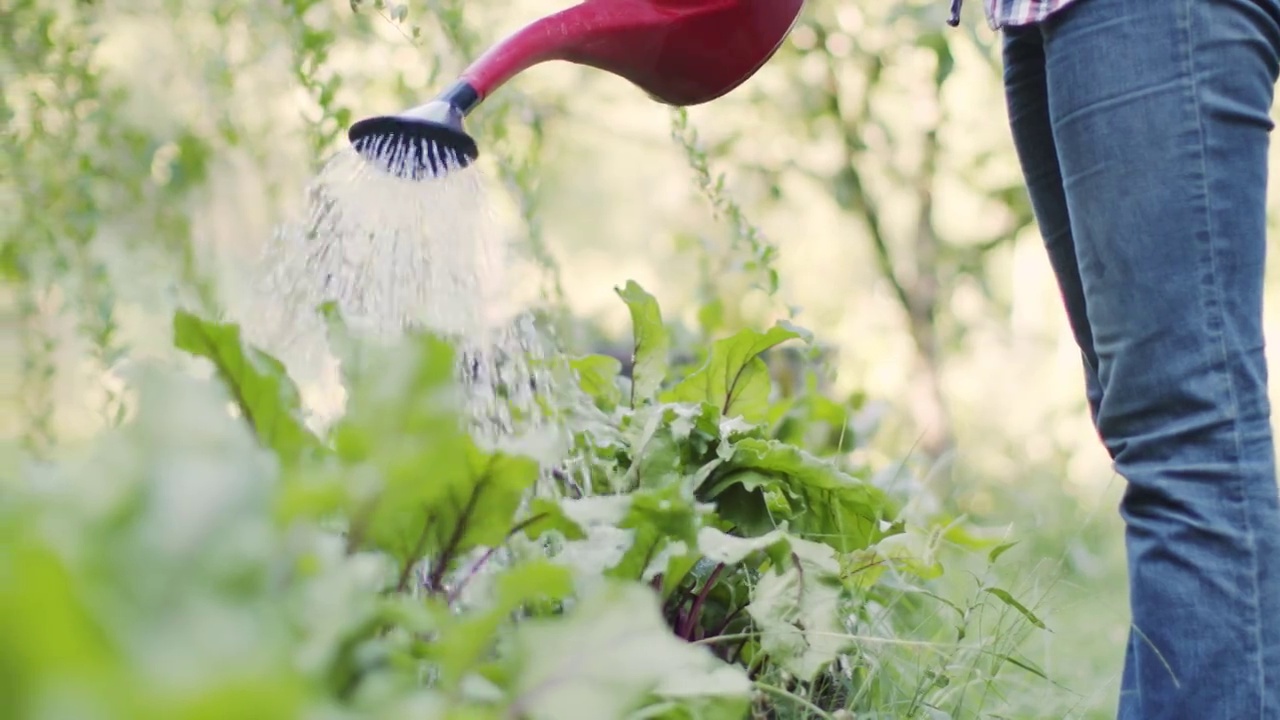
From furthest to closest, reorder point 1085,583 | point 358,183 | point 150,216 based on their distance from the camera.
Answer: point 1085,583
point 150,216
point 358,183

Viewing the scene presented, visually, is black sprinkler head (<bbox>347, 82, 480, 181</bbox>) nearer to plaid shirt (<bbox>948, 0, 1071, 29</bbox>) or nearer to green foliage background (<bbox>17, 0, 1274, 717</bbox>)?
green foliage background (<bbox>17, 0, 1274, 717</bbox>)

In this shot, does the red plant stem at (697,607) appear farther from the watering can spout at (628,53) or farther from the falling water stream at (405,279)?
the watering can spout at (628,53)

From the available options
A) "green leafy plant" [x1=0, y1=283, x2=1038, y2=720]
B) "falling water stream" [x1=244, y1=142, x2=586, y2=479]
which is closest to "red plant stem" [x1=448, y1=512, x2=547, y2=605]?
"green leafy plant" [x1=0, y1=283, x2=1038, y2=720]

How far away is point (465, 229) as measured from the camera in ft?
3.63

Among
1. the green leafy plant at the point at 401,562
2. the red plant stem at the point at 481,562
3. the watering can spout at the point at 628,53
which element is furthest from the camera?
the watering can spout at the point at 628,53

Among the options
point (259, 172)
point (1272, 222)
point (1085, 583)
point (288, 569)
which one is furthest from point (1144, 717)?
point (1272, 222)

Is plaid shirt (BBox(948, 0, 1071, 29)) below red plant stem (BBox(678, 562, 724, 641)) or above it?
above

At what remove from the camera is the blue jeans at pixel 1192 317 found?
889 millimetres

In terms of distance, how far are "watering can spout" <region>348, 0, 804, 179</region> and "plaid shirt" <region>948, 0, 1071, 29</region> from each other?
23 centimetres

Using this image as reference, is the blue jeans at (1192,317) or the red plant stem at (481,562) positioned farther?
the blue jeans at (1192,317)

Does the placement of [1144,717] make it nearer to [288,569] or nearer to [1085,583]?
[288,569]

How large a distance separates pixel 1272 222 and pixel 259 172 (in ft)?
11.2

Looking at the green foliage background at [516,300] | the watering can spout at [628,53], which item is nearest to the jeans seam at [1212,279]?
the green foliage background at [516,300]

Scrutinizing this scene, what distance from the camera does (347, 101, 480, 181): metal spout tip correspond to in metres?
0.97
